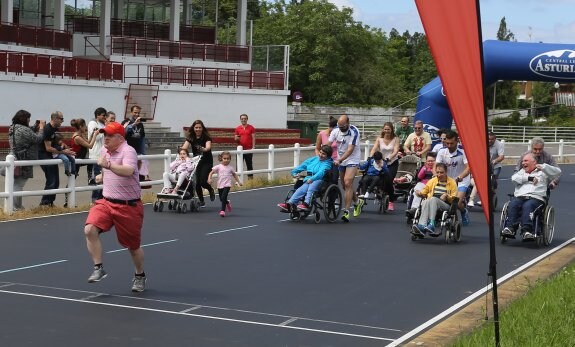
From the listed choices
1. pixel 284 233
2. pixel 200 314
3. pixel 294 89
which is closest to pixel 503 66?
pixel 284 233

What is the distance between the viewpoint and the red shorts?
11414 millimetres

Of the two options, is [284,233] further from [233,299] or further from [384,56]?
[384,56]

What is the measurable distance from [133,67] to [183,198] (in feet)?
97.3

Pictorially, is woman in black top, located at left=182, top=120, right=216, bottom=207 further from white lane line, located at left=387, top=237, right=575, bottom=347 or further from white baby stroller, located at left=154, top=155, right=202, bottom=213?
white lane line, located at left=387, top=237, right=575, bottom=347

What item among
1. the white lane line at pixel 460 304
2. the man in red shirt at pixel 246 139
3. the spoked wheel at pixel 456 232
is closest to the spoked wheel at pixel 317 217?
the spoked wheel at pixel 456 232

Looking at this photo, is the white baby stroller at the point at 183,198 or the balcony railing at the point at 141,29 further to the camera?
the balcony railing at the point at 141,29

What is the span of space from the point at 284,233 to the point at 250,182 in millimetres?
9873

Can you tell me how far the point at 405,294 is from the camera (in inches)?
474

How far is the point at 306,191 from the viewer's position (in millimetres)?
18984

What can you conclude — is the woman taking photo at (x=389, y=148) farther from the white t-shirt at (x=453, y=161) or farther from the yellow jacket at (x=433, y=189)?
the yellow jacket at (x=433, y=189)

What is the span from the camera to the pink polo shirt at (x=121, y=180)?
1154 cm

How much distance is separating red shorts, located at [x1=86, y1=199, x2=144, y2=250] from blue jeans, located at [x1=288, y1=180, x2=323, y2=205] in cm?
757

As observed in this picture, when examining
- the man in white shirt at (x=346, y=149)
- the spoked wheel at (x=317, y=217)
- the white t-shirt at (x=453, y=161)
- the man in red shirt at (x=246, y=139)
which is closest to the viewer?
the spoked wheel at (x=317, y=217)

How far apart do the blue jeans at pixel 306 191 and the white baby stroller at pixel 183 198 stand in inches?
88.6
